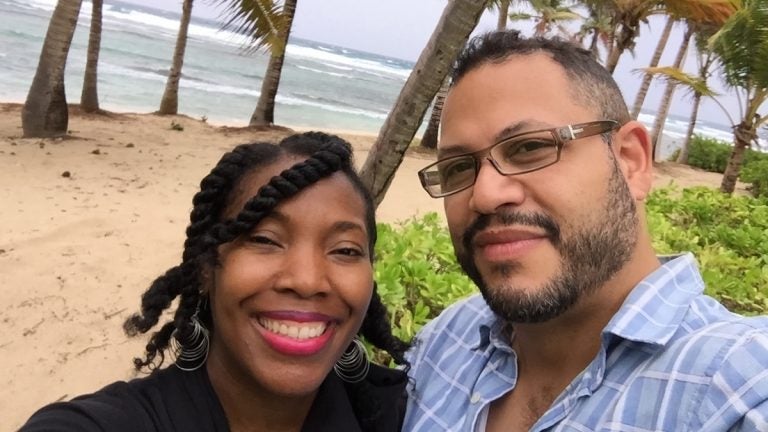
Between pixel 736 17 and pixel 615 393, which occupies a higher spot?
pixel 736 17

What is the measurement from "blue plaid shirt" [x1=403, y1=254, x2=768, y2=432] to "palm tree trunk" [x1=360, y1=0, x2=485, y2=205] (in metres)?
1.76

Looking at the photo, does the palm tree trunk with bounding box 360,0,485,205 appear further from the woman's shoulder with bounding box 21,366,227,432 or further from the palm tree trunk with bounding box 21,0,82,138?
the palm tree trunk with bounding box 21,0,82,138

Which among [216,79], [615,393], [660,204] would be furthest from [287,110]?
[615,393]

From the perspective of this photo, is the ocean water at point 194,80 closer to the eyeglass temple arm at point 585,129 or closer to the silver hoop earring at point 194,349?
the silver hoop earring at point 194,349

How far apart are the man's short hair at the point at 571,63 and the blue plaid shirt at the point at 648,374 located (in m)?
0.49

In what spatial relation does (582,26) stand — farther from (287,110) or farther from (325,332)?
(325,332)

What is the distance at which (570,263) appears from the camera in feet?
5.33

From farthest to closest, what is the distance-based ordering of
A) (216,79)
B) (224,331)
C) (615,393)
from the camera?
1. (216,79)
2. (224,331)
3. (615,393)

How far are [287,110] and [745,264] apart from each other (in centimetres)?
2725

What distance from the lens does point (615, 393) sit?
145cm

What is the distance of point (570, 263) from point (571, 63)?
593mm

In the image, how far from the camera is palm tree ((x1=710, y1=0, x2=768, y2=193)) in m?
9.33

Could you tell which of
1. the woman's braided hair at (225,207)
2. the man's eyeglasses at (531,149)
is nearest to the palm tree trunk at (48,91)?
the woman's braided hair at (225,207)

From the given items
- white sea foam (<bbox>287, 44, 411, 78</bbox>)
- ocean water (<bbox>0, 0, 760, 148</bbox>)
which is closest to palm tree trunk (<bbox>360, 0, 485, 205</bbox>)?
ocean water (<bbox>0, 0, 760, 148</bbox>)
